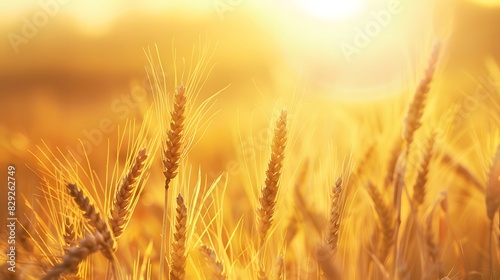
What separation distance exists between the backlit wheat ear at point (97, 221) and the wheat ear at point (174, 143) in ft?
0.37

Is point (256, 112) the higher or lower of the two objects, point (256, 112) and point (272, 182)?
the higher

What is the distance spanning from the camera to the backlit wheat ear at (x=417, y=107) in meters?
1.08

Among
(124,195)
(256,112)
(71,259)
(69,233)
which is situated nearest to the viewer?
(71,259)

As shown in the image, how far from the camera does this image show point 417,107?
109cm

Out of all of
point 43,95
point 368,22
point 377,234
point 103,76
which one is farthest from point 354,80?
point 43,95

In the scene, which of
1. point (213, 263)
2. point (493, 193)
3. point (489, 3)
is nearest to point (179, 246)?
point (213, 263)

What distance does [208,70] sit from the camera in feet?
4.53

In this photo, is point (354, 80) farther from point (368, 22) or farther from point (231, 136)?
point (231, 136)

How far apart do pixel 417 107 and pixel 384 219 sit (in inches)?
8.9

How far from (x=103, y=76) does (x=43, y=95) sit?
15 cm

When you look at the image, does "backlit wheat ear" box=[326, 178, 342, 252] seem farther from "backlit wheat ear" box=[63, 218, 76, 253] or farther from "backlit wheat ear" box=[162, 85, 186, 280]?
"backlit wheat ear" box=[63, 218, 76, 253]

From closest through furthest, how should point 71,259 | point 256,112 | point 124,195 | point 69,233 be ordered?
point 71,259 < point 124,195 < point 69,233 < point 256,112

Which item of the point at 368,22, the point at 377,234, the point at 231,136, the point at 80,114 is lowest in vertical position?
the point at 377,234

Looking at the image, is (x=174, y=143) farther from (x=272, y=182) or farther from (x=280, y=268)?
(x=280, y=268)
